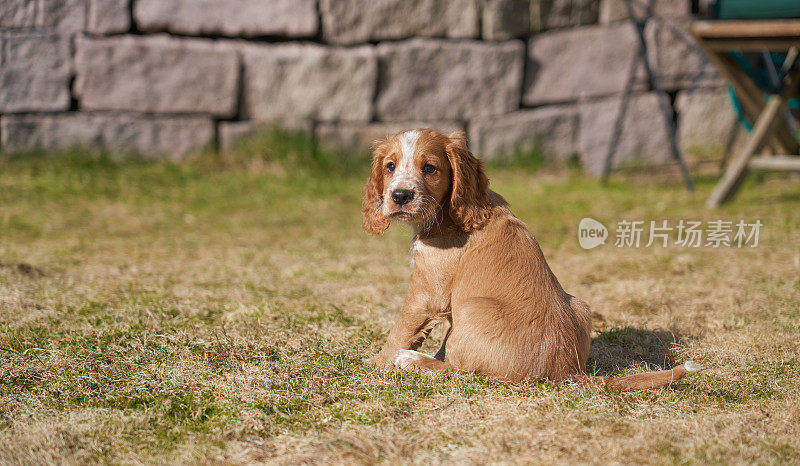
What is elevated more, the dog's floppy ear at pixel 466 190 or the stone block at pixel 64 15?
the stone block at pixel 64 15

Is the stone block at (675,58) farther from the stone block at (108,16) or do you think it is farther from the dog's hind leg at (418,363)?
the dog's hind leg at (418,363)

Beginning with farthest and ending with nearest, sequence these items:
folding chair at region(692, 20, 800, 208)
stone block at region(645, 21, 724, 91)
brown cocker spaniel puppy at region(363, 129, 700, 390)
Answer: stone block at region(645, 21, 724, 91)
folding chair at region(692, 20, 800, 208)
brown cocker spaniel puppy at region(363, 129, 700, 390)

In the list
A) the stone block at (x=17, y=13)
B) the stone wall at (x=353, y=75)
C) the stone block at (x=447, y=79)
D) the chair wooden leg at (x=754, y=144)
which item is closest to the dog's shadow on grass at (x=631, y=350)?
the chair wooden leg at (x=754, y=144)

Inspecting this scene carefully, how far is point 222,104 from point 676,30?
4.65m

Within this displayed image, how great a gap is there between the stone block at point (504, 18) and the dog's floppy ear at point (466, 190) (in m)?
5.18

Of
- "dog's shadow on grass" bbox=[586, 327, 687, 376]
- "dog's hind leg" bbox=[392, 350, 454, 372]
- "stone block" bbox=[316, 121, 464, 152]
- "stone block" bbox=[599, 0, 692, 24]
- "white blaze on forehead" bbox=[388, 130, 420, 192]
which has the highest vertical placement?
"stone block" bbox=[599, 0, 692, 24]

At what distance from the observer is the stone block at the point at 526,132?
7.88 m

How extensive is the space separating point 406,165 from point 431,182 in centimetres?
11

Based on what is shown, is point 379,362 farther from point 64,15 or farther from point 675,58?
point 675,58

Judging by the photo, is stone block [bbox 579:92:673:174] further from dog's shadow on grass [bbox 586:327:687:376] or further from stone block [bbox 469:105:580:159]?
dog's shadow on grass [bbox 586:327:687:376]

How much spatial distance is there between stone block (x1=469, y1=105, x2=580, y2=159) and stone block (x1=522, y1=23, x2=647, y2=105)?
198 millimetres

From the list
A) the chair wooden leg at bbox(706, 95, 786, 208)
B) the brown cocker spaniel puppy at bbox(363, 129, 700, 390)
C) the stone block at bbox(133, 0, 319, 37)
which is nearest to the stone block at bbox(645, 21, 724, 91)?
the chair wooden leg at bbox(706, 95, 786, 208)

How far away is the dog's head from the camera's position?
2742mm

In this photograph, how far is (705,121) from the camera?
7.81 meters
